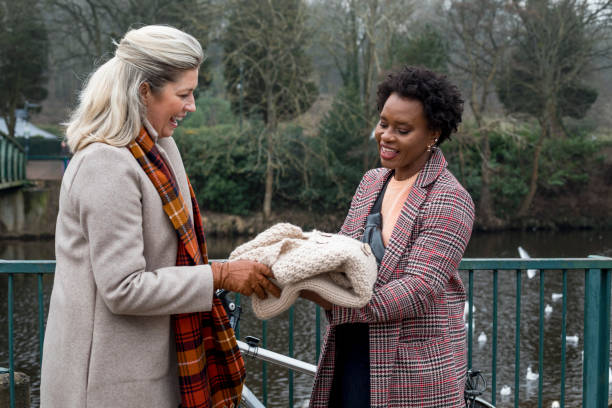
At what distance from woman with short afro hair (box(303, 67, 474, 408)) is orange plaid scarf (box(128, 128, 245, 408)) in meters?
0.31

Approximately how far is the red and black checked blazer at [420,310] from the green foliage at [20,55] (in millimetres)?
26466

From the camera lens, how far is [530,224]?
23719mm

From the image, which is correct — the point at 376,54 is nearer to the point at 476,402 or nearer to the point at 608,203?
the point at 608,203

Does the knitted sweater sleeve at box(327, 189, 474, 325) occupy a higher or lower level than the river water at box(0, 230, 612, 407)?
higher

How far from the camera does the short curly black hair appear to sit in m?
2.13

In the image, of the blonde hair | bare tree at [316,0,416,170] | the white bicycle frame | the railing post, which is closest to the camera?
the blonde hair

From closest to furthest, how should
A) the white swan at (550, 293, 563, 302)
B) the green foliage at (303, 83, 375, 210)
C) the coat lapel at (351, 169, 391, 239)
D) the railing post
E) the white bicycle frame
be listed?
1. the coat lapel at (351, 169, 391, 239)
2. the white bicycle frame
3. the railing post
4. the white swan at (550, 293, 563, 302)
5. the green foliage at (303, 83, 375, 210)

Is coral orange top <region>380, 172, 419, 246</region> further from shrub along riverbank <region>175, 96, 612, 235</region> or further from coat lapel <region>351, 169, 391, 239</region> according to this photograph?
shrub along riverbank <region>175, 96, 612, 235</region>

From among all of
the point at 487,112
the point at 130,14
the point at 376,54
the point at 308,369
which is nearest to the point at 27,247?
the point at 130,14

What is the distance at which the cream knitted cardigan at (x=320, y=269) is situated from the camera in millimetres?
1809

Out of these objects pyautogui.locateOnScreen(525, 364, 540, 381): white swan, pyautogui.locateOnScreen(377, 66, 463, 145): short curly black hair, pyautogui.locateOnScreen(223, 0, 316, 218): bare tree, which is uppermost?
pyautogui.locateOnScreen(223, 0, 316, 218): bare tree

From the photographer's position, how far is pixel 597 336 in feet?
10.4

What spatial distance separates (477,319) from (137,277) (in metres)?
12.0

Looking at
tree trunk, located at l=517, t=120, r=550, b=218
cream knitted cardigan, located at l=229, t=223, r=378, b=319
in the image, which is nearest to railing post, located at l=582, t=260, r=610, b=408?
cream knitted cardigan, located at l=229, t=223, r=378, b=319
